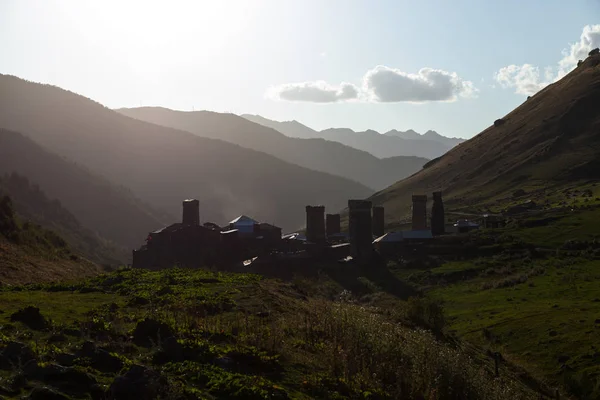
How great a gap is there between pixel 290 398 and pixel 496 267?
2071 inches

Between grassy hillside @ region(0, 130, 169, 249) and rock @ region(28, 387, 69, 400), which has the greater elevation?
grassy hillside @ region(0, 130, 169, 249)

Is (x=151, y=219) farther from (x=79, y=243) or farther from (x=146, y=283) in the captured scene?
(x=146, y=283)

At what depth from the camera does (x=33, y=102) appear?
18400 centimetres

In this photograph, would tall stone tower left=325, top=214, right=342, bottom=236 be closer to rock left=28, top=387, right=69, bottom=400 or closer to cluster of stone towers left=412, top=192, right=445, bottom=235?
cluster of stone towers left=412, top=192, right=445, bottom=235

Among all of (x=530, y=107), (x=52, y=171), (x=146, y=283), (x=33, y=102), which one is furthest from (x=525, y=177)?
(x=33, y=102)

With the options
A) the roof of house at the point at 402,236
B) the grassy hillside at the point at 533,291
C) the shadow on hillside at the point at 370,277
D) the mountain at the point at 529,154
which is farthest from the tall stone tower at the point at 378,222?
the mountain at the point at 529,154

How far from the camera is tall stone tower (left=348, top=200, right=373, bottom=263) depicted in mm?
63750

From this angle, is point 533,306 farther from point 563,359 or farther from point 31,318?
point 31,318

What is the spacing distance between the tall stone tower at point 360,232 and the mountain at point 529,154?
52.0m

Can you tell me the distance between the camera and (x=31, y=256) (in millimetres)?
35562

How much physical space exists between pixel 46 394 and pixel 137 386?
1.40m

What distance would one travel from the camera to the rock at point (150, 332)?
1426 cm

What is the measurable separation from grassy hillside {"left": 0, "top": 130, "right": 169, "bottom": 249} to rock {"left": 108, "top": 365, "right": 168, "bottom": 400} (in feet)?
350

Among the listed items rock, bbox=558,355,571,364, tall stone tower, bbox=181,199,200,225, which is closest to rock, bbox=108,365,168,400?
rock, bbox=558,355,571,364
